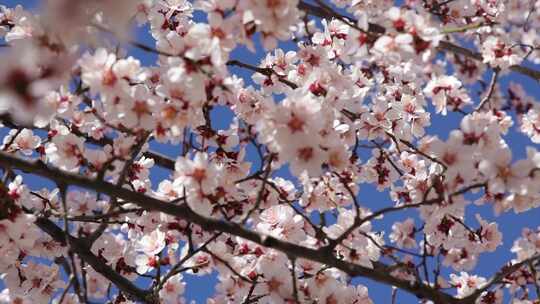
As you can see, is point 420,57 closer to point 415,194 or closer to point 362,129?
point 362,129

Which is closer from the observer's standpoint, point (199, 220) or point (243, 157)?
point (199, 220)

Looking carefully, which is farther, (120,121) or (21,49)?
(120,121)

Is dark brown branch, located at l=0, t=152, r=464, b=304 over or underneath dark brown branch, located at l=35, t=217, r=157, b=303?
underneath

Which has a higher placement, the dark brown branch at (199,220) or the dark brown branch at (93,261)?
the dark brown branch at (93,261)

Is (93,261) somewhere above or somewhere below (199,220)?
above

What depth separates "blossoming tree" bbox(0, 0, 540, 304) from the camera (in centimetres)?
264

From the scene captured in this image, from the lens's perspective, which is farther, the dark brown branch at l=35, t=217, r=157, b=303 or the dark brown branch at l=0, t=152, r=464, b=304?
the dark brown branch at l=35, t=217, r=157, b=303

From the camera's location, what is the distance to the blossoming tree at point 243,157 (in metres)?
2.64

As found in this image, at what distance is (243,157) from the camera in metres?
3.54

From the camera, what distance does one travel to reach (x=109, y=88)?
109 inches

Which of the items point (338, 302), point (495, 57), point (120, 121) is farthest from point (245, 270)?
point (495, 57)

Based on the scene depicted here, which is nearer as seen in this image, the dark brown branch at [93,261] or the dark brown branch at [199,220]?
the dark brown branch at [199,220]

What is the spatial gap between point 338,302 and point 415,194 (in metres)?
1.02

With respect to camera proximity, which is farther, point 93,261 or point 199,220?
point 93,261
